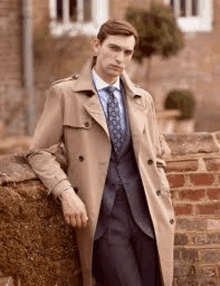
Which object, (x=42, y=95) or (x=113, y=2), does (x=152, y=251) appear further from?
(x=113, y=2)

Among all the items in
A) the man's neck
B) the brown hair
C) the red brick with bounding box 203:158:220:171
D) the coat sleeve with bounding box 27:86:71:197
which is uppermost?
the brown hair

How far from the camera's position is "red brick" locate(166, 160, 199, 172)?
385 centimetres

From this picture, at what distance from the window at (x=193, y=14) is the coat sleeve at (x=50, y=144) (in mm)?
12751

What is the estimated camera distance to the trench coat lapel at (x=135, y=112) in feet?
9.56

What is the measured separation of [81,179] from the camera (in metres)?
2.91

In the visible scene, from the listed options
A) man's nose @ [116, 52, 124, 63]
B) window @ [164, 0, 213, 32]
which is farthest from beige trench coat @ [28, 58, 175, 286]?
window @ [164, 0, 213, 32]

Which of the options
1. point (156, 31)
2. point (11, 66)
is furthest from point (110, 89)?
point (156, 31)

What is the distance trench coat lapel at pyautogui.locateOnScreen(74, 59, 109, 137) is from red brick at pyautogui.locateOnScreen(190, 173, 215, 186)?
113 centimetres

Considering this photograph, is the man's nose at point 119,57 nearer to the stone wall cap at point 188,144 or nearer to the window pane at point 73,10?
the stone wall cap at point 188,144

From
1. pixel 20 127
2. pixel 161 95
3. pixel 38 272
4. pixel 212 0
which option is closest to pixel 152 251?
pixel 38 272

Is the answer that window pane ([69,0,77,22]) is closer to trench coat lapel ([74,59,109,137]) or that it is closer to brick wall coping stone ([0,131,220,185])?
brick wall coping stone ([0,131,220,185])

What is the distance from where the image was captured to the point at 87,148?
9.49 ft

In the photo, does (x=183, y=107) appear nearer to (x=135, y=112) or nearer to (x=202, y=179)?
(x=202, y=179)

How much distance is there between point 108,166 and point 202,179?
3.66 feet
